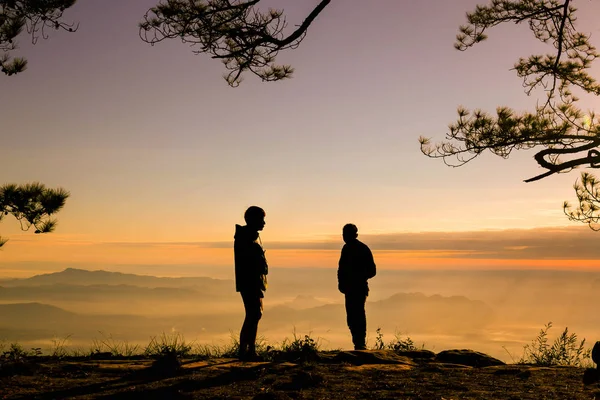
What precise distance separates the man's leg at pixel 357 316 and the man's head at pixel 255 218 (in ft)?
9.24

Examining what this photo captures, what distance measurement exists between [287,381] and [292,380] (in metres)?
0.06

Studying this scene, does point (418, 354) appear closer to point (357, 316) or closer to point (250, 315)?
point (357, 316)

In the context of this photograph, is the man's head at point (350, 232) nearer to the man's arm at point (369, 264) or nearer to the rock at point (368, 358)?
the man's arm at point (369, 264)

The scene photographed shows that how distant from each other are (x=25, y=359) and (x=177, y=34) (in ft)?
17.9

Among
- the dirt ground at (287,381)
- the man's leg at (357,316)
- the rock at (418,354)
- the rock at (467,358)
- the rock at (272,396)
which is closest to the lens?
the rock at (272,396)

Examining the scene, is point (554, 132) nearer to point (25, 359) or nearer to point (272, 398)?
point (272, 398)

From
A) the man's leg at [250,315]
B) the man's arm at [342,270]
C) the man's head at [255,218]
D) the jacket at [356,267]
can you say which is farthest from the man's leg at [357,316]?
the man's head at [255,218]

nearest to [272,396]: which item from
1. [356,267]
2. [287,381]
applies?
[287,381]

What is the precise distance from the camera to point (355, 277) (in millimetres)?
10789

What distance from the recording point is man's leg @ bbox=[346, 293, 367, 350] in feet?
35.8

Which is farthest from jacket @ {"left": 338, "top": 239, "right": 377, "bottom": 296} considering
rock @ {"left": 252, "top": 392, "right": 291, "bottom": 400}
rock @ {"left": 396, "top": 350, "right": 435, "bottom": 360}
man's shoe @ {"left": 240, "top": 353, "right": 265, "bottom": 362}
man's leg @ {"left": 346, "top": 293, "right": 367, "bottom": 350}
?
rock @ {"left": 252, "top": 392, "right": 291, "bottom": 400}

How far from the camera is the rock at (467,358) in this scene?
9.79 meters

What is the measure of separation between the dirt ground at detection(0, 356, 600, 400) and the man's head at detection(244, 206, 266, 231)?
198cm

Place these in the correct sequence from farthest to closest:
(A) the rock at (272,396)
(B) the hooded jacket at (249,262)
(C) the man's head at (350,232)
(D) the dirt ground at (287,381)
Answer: (C) the man's head at (350,232)
(B) the hooded jacket at (249,262)
(D) the dirt ground at (287,381)
(A) the rock at (272,396)
